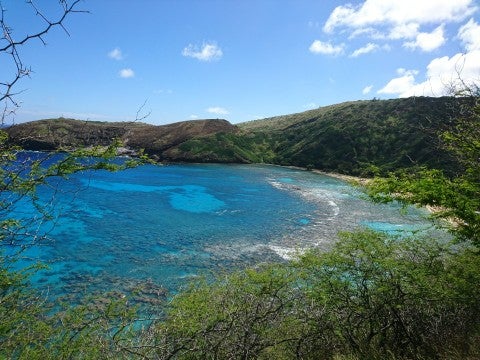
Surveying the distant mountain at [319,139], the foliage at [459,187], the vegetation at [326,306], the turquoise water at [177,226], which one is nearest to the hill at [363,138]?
the distant mountain at [319,139]

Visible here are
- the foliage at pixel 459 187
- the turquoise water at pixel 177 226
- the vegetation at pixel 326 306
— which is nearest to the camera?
the vegetation at pixel 326 306

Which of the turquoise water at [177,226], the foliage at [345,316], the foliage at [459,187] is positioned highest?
the foliage at [459,187]

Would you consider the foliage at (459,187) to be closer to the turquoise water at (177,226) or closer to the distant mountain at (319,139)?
the turquoise water at (177,226)

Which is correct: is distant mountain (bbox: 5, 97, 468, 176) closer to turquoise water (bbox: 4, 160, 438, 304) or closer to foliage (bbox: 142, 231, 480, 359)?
turquoise water (bbox: 4, 160, 438, 304)

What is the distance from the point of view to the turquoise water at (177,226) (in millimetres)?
29703

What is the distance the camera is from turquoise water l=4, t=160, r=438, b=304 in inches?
1169

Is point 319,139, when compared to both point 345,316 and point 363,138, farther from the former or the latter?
point 345,316

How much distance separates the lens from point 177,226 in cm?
4609

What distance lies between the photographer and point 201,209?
5672cm

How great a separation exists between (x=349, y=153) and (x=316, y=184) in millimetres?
38002

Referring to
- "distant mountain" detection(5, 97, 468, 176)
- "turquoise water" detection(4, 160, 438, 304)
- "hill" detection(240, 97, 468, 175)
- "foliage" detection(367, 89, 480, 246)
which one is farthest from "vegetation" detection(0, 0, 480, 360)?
"distant mountain" detection(5, 97, 468, 176)

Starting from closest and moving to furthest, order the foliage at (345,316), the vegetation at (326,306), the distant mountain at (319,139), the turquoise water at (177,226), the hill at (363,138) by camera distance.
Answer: the vegetation at (326,306), the foliage at (345,316), the turquoise water at (177,226), the hill at (363,138), the distant mountain at (319,139)

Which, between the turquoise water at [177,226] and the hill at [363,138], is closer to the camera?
the turquoise water at [177,226]

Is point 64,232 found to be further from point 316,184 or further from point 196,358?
point 316,184
